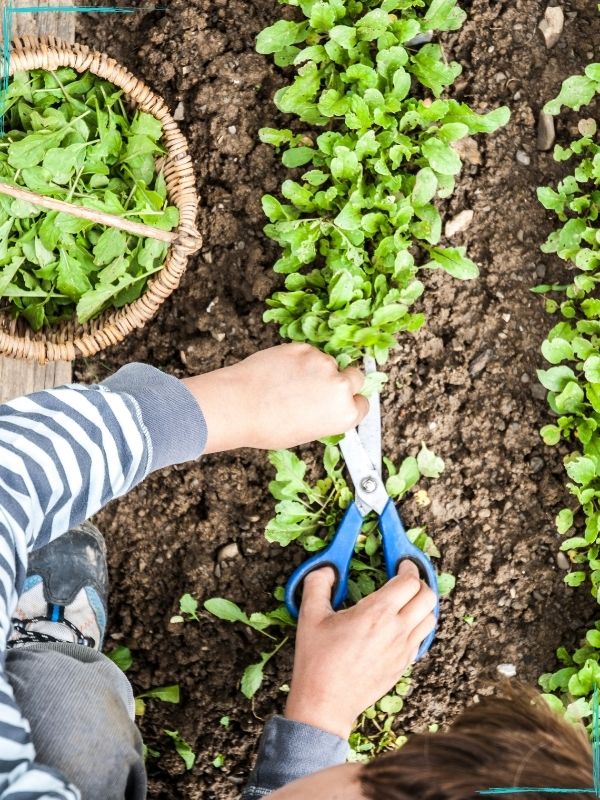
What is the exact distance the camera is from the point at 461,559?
158 cm

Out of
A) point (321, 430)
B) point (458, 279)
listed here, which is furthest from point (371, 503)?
point (458, 279)

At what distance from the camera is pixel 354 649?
4.75 ft

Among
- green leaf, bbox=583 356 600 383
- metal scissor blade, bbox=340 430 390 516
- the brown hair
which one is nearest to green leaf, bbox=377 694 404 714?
metal scissor blade, bbox=340 430 390 516

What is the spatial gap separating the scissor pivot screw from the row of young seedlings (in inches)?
1.6

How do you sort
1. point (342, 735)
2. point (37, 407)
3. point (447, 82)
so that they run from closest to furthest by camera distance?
point (37, 407), point (342, 735), point (447, 82)

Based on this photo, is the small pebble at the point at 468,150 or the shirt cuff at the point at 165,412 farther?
the small pebble at the point at 468,150

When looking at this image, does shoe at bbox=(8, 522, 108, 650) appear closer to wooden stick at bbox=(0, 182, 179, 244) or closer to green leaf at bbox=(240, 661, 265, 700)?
green leaf at bbox=(240, 661, 265, 700)

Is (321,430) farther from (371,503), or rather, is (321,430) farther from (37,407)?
(37,407)

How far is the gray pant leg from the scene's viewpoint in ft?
3.40

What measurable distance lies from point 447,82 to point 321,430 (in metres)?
0.67

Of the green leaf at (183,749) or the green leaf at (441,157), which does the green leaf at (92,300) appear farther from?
the green leaf at (183,749)

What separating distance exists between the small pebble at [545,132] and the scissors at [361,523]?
539 millimetres

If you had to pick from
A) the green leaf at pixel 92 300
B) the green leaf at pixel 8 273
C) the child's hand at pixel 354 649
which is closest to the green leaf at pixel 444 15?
the green leaf at pixel 92 300

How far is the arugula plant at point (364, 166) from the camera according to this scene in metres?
1.49
